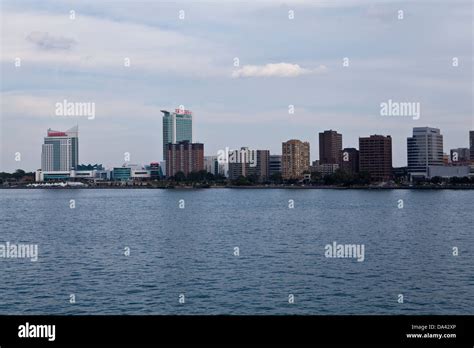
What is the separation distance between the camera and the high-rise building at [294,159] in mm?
158500

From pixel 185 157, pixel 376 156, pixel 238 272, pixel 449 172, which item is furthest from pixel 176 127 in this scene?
pixel 238 272

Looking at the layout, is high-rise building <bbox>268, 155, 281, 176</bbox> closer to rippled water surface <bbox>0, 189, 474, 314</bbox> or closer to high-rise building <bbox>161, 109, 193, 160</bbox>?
high-rise building <bbox>161, 109, 193, 160</bbox>

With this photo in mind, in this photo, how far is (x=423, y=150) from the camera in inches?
5226

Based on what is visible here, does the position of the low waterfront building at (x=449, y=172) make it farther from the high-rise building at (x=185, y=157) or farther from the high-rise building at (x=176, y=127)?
the high-rise building at (x=176, y=127)

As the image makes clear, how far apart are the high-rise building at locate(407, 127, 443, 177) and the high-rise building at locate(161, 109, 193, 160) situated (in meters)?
57.5

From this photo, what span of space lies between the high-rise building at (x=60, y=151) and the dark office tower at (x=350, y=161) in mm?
70637

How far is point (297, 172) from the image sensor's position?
16288 cm

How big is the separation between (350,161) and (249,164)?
3526 cm

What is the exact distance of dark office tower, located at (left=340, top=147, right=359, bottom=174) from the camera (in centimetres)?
14788

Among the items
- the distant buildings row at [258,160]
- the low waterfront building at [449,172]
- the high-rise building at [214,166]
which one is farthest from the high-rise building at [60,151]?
the low waterfront building at [449,172]

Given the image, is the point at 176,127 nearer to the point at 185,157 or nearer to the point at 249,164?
the point at 185,157
